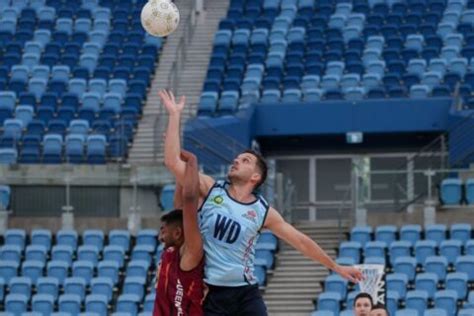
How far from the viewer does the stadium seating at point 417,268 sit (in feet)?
73.1

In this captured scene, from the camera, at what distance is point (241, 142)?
100 feet

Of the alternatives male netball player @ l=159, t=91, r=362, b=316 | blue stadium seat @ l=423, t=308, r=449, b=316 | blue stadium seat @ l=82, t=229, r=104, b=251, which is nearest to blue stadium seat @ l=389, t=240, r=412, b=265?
blue stadium seat @ l=423, t=308, r=449, b=316

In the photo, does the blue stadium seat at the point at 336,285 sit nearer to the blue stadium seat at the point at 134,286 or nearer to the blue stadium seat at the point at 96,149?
the blue stadium seat at the point at 134,286

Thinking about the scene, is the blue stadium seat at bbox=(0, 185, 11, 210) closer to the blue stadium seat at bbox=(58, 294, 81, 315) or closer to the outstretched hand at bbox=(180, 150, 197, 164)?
the blue stadium seat at bbox=(58, 294, 81, 315)

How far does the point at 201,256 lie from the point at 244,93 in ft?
70.0

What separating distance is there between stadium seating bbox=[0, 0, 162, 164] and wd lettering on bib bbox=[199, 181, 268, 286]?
18918 mm

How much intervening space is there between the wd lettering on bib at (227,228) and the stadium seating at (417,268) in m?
11.0

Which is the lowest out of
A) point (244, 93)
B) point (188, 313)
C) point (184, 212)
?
point (188, 313)

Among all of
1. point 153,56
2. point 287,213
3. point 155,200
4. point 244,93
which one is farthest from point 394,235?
point 153,56

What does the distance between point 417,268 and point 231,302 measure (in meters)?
14.0

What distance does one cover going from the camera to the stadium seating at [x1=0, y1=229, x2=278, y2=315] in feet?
78.1

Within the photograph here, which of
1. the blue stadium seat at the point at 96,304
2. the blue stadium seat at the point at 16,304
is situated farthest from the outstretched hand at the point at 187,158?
the blue stadium seat at the point at 16,304

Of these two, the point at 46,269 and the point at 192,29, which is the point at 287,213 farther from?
the point at 192,29

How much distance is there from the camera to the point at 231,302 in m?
10.6
